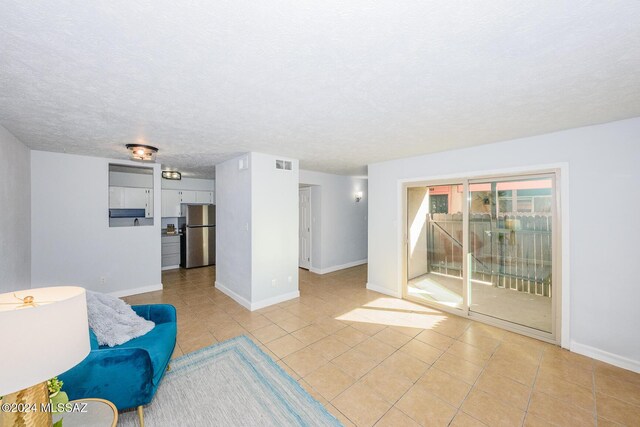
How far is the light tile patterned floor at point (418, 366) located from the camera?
2.00m

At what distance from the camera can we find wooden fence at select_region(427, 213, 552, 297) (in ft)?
10.9

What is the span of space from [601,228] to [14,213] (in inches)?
277

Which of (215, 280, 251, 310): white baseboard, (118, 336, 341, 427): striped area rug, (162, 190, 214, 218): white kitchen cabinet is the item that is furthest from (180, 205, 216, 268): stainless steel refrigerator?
(118, 336, 341, 427): striped area rug

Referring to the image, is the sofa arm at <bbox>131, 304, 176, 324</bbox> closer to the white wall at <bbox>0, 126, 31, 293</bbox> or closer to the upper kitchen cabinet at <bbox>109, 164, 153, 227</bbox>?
the white wall at <bbox>0, 126, 31, 293</bbox>

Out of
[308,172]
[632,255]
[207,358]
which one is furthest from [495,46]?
[308,172]

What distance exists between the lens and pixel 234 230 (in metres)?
4.49

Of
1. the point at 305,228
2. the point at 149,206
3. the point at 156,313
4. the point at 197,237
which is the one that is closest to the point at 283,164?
the point at 305,228

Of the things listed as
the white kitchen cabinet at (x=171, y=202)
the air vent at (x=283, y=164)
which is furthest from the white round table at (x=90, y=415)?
the white kitchen cabinet at (x=171, y=202)

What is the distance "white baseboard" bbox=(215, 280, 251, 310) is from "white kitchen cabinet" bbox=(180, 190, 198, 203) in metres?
3.20

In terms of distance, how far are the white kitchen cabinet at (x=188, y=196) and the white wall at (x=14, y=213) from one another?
334 cm

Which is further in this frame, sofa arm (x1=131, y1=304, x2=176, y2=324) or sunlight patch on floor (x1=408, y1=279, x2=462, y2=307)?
sunlight patch on floor (x1=408, y1=279, x2=462, y2=307)

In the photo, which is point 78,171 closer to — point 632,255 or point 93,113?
point 93,113

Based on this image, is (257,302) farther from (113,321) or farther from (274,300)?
(113,321)

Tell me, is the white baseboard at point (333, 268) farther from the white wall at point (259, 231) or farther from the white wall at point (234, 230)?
the white wall at point (234, 230)
